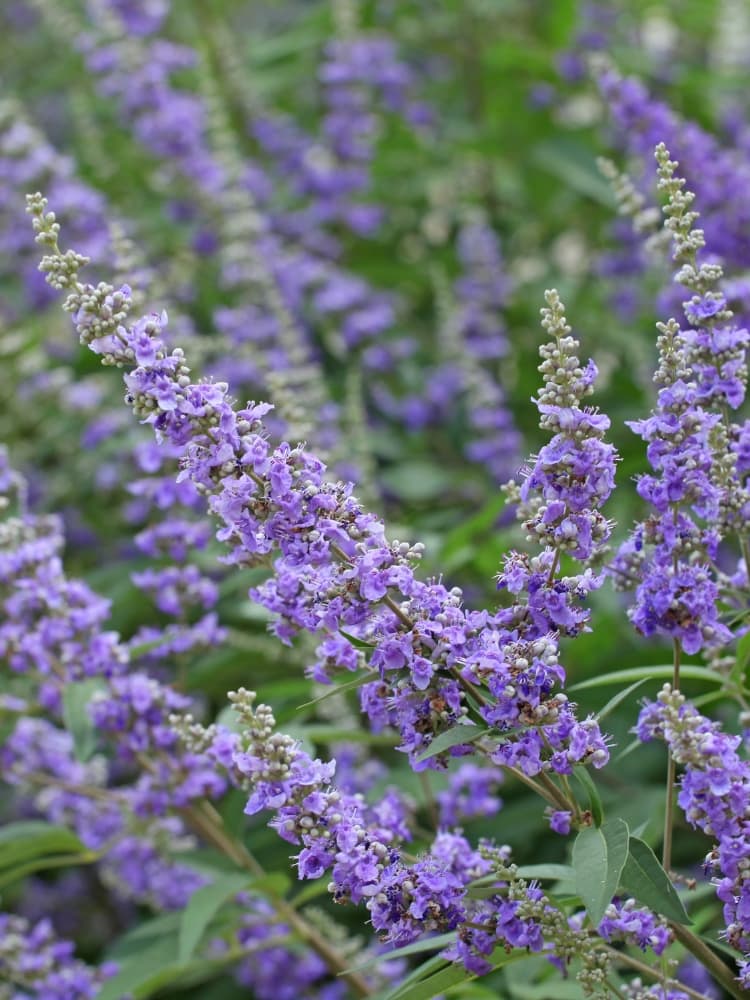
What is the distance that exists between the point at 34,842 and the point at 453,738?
1684mm

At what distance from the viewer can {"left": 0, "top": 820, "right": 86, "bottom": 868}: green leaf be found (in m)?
3.43

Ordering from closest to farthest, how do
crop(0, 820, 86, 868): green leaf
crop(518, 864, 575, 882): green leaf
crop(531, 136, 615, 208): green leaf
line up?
1. crop(518, 864, 575, 882): green leaf
2. crop(0, 820, 86, 868): green leaf
3. crop(531, 136, 615, 208): green leaf

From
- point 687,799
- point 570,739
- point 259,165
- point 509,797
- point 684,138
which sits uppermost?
point 259,165

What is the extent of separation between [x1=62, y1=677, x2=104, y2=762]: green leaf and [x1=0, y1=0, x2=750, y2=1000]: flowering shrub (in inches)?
0.6

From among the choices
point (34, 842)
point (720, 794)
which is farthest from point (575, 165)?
point (720, 794)

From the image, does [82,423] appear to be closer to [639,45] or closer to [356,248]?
[356,248]

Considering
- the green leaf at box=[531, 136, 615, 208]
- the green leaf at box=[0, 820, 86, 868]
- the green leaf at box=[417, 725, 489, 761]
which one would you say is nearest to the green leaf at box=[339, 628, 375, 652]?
the green leaf at box=[417, 725, 489, 761]

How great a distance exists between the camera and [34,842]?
3449mm

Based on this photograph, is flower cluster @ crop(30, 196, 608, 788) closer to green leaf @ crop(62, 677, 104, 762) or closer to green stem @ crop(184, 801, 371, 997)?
green leaf @ crop(62, 677, 104, 762)

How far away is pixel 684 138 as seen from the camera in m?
4.43

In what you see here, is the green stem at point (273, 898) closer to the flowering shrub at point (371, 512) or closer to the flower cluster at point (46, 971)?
the flowering shrub at point (371, 512)

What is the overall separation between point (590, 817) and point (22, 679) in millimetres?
2006

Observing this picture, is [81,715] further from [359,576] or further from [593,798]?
[593,798]

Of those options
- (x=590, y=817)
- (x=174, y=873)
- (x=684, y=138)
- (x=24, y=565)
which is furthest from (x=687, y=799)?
(x=684, y=138)
